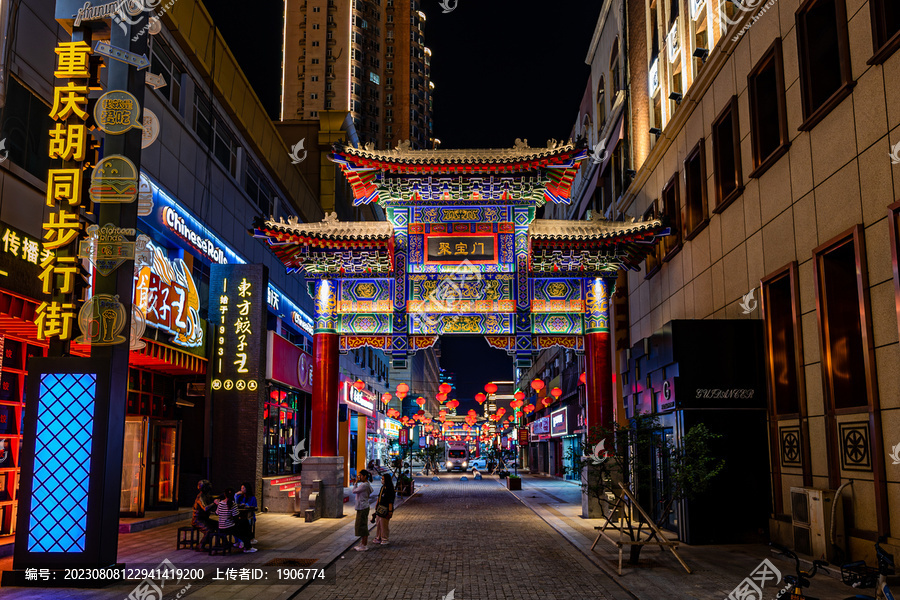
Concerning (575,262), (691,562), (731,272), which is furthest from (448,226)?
(691,562)

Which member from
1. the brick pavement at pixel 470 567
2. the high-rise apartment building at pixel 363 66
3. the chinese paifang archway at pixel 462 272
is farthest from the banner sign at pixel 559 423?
the high-rise apartment building at pixel 363 66

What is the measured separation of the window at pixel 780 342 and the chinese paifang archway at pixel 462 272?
6.21m

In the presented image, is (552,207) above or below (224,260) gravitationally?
above

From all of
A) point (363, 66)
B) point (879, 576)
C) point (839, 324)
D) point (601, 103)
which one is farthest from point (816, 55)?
point (363, 66)

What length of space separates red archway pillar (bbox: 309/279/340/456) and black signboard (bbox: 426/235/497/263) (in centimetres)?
341

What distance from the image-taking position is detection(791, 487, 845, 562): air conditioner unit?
480 inches

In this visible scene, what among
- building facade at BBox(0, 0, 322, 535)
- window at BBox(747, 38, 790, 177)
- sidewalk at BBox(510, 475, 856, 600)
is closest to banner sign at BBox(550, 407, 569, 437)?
building facade at BBox(0, 0, 322, 535)

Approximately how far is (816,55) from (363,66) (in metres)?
106

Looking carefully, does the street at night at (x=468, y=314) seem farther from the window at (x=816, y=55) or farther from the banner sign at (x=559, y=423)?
the banner sign at (x=559, y=423)

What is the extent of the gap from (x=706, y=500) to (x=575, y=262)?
8.72 metres

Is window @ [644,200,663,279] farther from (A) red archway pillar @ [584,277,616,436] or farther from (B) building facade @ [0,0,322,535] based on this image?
(B) building facade @ [0,0,322,535]

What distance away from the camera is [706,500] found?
51.4ft

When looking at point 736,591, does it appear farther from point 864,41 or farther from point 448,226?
point 448,226

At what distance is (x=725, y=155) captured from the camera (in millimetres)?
18438
